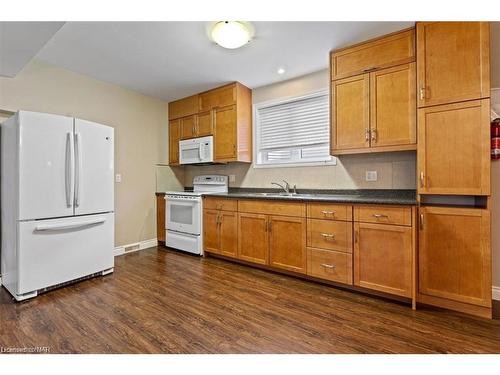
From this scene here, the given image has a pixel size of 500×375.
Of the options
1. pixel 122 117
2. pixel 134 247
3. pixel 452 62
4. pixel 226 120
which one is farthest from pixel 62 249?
pixel 452 62

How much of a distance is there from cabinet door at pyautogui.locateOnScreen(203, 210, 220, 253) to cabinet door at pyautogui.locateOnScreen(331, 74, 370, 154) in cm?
176

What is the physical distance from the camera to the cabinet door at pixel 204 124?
3.84 meters

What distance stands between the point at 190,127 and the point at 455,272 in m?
3.75

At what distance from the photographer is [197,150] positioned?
13.0 ft

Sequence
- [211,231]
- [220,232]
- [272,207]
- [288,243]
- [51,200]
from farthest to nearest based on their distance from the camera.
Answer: [211,231] → [220,232] → [272,207] → [288,243] → [51,200]

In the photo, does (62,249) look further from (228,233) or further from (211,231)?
(228,233)

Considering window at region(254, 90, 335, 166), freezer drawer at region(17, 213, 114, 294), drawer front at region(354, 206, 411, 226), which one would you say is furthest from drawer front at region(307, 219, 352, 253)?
freezer drawer at region(17, 213, 114, 294)

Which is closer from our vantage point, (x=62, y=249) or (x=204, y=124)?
(x=62, y=249)

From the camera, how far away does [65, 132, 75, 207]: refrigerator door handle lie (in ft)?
8.06

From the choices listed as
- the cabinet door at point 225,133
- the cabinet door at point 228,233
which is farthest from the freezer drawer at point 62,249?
the cabinet door at point 225,133

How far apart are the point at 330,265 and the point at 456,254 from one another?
100 cm

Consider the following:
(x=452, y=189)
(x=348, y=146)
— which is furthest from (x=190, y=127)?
(x=452, y=189)

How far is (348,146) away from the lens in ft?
8.64
